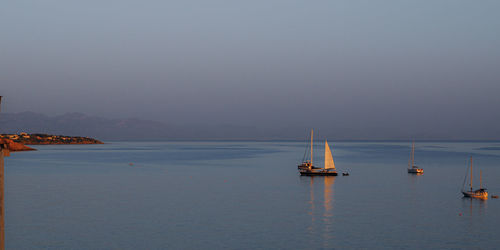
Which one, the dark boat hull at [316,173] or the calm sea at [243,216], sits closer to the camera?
the calm sea at [243,216]

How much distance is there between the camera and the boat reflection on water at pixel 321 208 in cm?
4778

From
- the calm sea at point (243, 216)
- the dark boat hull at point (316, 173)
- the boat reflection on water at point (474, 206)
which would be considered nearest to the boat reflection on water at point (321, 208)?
the calm sea at point (243, 216)

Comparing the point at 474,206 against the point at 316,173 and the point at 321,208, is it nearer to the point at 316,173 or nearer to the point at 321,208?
the point at 321,208

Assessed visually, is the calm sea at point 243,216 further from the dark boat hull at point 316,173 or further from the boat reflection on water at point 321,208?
the dark boat hull at point 316,173

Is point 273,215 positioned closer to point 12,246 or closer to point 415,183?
point 12,246

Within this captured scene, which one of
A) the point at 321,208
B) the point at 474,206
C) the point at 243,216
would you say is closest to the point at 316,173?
the point at 321,208

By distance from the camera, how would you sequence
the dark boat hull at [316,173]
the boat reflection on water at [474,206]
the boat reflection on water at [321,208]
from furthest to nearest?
the dark boat hull at [316,173]
the boat reflection on water at [474,206]
the boat reflection on water at [321,208]

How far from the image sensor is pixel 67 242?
43125 mm

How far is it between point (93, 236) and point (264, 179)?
64274 mm

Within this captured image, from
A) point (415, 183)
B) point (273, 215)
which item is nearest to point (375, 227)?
point (273, 215)

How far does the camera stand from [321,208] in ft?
215

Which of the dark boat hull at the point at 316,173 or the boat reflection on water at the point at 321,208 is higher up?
the dark boat hull at the point at 316,173

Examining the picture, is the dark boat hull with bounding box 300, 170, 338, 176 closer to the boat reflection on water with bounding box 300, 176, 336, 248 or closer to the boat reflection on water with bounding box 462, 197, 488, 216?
the boat reflection on water with bounding box 300, 176, 336, 248

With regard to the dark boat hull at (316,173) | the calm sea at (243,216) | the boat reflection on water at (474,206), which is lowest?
the calm sea at (243,216)
